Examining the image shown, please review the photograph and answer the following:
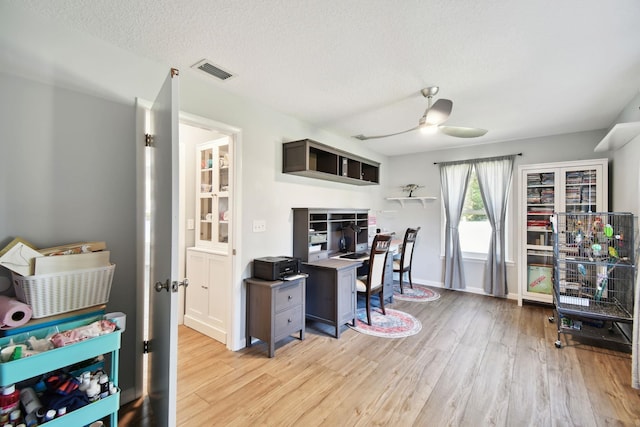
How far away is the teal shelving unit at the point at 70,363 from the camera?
1127 mm

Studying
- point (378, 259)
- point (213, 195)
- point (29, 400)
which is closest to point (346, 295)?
point (378, 259)

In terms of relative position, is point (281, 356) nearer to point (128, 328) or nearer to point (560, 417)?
point (128, 328)

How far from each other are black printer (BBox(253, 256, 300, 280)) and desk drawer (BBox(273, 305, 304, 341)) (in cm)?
35

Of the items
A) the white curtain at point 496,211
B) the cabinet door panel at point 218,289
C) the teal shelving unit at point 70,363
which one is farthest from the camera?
the white curtain at point 496,211

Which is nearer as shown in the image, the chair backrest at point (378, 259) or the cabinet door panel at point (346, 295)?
the cabinet door panel at point (346, 295)

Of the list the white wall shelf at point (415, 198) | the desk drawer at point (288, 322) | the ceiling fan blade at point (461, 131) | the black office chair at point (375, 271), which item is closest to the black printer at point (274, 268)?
the desk drawer at point (288, 322)

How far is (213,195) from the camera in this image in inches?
125

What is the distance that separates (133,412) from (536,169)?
5.04 metres

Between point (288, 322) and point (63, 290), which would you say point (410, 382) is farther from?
point (63, 290)

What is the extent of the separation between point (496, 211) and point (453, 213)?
0.61 m

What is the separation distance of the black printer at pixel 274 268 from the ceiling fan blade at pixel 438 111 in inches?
71.5

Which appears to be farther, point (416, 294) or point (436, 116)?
point (416, 294)

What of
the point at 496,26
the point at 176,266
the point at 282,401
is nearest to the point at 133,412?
the point at 282,401

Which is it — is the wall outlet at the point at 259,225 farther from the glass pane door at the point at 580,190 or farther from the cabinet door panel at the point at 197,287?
the glass pane door at the point at 580,190
